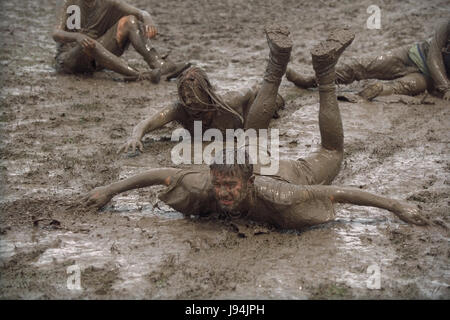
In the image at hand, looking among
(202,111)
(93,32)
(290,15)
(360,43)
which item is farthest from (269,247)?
(290,15)

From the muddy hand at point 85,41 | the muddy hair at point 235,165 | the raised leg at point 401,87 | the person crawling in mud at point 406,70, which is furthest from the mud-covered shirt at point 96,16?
the muddy hair at point 235,165

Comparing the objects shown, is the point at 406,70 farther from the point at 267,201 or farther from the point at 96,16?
the point at 267,201

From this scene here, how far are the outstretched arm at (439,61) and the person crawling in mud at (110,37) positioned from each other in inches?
109

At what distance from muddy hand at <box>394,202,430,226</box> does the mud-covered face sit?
39.8 inches

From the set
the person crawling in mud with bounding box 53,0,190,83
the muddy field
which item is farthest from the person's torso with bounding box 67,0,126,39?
the muddy field

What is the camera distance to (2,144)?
5.66 metres

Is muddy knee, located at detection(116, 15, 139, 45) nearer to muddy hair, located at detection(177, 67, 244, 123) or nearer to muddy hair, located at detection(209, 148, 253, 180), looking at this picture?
muddy hair, located at detection(177, 67, 244, 123)

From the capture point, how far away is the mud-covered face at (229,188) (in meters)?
3.81

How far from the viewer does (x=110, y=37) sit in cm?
743

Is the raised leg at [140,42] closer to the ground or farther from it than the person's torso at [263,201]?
farther from it

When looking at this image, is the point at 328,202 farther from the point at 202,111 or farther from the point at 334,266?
the point at 202,111

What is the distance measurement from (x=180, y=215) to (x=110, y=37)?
3.68 m

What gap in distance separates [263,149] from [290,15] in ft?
19.3

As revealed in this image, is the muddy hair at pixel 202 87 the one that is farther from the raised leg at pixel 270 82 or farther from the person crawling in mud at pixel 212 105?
the raised leg at pixel 270 82
